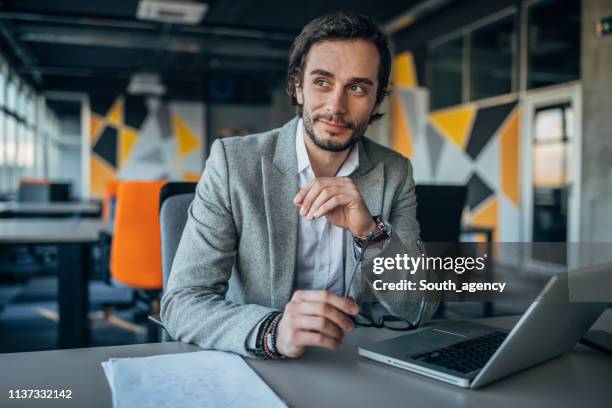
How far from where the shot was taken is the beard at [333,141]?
4.61 feet

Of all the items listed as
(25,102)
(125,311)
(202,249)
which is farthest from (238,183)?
(25,102)

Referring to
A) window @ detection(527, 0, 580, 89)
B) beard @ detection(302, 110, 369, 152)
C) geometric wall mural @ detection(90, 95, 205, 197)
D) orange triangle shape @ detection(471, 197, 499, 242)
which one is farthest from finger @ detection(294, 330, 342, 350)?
geometric wall mural @ detection(90, 95, 205, 197)

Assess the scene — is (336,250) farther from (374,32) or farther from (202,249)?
(374,32)

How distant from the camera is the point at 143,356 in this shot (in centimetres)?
97

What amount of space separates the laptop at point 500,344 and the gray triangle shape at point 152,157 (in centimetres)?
1358

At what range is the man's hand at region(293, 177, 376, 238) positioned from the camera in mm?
1090

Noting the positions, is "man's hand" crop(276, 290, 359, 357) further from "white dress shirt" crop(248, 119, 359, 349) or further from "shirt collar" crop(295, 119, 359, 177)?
"shirt collar" crop(295, 119, 359, 177)

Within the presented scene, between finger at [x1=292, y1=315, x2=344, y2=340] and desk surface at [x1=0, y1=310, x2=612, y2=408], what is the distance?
6 centimetres

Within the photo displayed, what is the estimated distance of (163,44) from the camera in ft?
33.8

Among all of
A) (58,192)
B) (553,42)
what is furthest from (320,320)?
(58,192)

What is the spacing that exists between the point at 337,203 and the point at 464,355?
38 cm

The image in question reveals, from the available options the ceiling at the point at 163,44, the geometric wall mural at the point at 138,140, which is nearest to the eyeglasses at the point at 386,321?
the ceiling at the point at 163,44

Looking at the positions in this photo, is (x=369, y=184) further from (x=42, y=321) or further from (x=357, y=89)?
(x=42, y=321)

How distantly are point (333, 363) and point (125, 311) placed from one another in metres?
4.04
